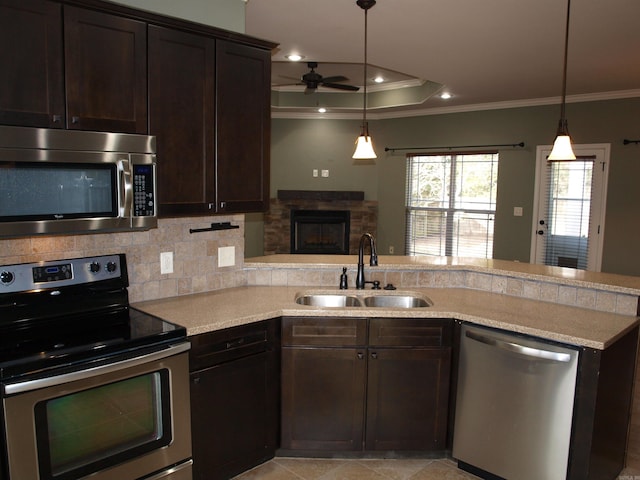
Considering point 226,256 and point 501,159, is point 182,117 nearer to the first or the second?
point 226,256

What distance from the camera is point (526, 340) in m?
2.50

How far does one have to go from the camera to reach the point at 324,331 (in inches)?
109

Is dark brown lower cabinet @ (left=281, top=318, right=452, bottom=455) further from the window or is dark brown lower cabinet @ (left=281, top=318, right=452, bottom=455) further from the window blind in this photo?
the window

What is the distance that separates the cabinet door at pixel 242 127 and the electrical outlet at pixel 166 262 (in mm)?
406

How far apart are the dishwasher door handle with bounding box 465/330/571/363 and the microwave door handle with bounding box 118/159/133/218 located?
184 cm

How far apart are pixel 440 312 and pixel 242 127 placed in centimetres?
152

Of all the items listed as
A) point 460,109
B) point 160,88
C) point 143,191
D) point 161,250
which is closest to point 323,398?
point 161,250

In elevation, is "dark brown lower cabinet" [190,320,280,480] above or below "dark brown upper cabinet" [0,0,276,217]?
below

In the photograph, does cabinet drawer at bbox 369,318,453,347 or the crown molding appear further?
the crown molding

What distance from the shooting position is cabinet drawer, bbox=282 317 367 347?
2758 millimetres

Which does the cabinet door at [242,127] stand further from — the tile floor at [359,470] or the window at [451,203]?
the window at [451,203]

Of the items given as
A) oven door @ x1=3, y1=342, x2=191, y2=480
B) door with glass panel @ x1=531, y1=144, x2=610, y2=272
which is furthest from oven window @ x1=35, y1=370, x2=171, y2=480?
door with glass panel @ x1=531, y1=144, x2=610, y2=272

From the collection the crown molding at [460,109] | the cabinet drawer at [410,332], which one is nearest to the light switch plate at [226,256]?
the cabinet drawer at [410,332]

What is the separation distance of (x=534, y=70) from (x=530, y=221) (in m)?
2.42
